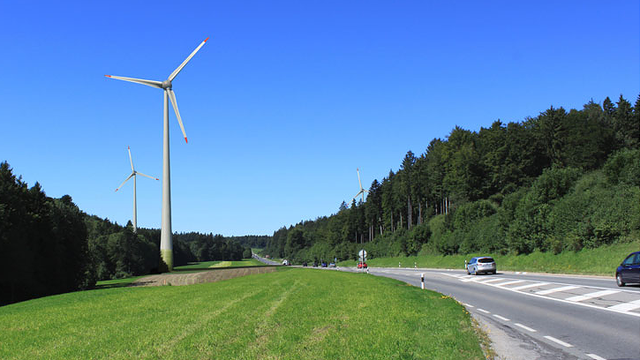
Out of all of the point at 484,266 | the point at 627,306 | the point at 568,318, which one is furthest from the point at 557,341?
the point at 484,266

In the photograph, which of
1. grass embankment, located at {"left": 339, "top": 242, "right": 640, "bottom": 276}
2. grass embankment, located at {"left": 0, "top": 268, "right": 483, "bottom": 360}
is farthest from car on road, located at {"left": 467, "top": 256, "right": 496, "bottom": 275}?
grass embankment, located at {"left": 0, "top": 268, "right": 483, "bottom": 360}

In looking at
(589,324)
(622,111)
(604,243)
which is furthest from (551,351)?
(622,111)

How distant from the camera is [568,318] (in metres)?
15.0

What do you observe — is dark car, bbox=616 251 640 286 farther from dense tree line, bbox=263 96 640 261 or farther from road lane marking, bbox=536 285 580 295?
dense tree line, bbox=263 96 640 261

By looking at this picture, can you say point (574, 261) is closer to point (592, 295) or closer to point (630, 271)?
point (630, 271)

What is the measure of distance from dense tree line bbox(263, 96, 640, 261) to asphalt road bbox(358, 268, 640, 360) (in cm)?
2084

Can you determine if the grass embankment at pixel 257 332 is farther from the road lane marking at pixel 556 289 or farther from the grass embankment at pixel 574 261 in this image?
the grass embankment at pixel 574 261

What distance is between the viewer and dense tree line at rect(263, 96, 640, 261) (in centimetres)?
4431

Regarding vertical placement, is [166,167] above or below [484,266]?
above

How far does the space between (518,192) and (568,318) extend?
58.3 metres

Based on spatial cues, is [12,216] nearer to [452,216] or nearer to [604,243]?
[604,243]

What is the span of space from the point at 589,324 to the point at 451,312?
4.34 m

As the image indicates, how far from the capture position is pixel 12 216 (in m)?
47.1

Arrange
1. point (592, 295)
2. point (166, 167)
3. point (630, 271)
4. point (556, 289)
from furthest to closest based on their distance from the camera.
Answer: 1. point (166, 167)
2. point (556, 289)
3. point (630, 271)
4. point (592, 295)
